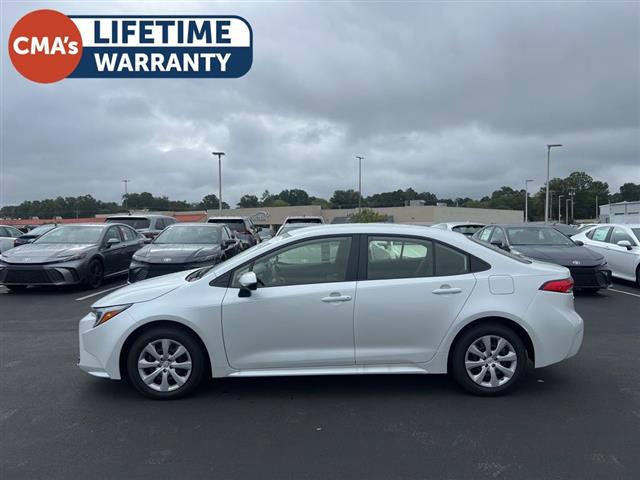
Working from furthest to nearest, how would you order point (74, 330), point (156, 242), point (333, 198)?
1. point (333, 198)
2. point (156, 242)
3. point (74, 330)

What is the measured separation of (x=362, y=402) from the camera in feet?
14.1

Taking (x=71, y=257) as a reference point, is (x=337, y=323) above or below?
below

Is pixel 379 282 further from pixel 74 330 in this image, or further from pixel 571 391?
pixel 74 330

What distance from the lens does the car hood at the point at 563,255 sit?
9.48 metres

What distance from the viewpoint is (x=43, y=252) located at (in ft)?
33.3

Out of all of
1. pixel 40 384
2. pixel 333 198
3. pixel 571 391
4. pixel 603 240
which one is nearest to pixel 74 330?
pixel 40 384

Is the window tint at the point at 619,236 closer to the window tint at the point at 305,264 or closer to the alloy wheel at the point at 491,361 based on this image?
the alloy wheel at the point at 491,361

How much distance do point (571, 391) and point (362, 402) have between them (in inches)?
79.4

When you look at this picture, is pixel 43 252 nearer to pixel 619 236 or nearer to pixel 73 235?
pixel 73 235

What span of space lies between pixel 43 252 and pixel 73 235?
1193 millimetres

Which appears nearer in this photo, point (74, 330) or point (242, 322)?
point (242, 322)

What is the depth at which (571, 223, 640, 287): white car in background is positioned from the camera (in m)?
10.8

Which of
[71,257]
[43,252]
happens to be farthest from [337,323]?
[43,252]

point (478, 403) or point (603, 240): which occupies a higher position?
point (603, 240)
